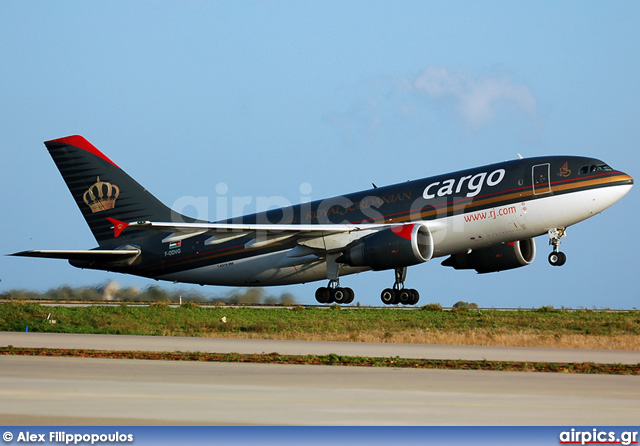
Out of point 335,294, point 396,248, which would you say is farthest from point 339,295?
point 396,248

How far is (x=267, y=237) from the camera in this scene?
38906 mm

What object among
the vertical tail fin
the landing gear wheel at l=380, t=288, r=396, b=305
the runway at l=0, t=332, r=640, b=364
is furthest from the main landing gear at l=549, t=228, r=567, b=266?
the vertical tail fin

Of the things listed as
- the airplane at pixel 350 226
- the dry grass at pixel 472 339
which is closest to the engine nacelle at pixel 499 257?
the airplane at pixel 350 226

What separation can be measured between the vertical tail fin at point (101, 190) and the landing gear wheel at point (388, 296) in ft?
33.3

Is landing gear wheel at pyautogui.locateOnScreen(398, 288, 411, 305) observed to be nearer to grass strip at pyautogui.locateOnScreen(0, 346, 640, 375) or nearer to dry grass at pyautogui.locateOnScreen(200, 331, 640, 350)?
dry grass at pyautogui.locateOnScreen(200, 331, 640, 350)

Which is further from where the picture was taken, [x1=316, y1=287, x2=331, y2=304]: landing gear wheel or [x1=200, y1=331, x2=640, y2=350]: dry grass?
[x1=316, y1=287, x2=331, y2=304]: landing gear wheel

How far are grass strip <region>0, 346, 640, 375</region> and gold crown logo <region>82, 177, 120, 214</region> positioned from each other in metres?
23.1

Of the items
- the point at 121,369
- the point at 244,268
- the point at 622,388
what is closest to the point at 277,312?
the point at 244,268

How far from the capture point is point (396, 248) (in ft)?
115

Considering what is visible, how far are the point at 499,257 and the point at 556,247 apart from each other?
14.7 ft

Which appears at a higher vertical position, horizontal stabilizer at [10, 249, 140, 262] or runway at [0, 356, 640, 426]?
horizontal stabilizer at [10, 249, 140, 262]

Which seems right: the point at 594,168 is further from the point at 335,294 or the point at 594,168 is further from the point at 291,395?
the point at 291,395

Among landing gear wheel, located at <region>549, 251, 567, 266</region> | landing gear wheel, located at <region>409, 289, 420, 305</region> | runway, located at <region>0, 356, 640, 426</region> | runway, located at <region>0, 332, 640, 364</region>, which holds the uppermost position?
landing gear wheel, located at <region>549, 251, 567, 266</region>

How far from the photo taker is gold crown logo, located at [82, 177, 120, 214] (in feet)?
141
